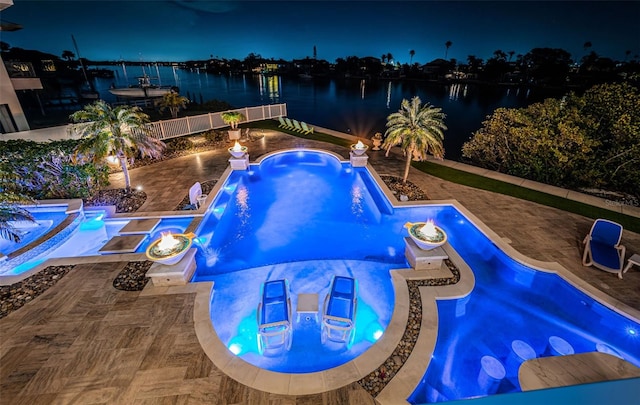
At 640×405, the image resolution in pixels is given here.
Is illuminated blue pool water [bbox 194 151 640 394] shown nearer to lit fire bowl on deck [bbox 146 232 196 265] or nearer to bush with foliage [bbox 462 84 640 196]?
lit fire bowl on deck [bbox 146 232 196 265]

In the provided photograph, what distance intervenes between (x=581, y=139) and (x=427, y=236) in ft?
28.3

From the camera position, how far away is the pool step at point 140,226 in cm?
802

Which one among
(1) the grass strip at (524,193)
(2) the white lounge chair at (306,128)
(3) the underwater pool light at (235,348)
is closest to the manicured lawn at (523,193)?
(1) the grass strip at (524,193)

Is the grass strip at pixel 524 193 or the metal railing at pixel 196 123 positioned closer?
the grass strip at pixel 524 193

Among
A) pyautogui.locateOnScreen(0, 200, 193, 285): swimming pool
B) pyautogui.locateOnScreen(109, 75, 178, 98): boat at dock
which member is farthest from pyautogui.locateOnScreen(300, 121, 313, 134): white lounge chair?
pyautogui.locateOnScreen(109, 75, 178, 98): boat at dock

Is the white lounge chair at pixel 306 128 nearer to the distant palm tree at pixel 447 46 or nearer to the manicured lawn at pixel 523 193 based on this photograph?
the manicured lawn at pixel 523 193

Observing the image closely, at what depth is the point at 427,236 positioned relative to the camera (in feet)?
21.8

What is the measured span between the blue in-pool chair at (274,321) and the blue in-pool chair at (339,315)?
686 millimetres

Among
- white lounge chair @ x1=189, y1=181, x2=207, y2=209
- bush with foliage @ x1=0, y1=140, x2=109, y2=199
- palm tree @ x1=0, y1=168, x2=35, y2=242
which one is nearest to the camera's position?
palm tree @ x1=0, y1=168, x2=35, y2=242

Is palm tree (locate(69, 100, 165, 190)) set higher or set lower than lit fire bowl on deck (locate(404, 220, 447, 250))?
higher

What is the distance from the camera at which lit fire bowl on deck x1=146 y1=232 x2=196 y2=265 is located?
232 inches

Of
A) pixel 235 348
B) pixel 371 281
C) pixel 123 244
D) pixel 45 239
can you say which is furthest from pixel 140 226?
pixel 371 281

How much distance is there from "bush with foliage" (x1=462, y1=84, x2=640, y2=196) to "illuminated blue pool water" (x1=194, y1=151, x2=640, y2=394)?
224 inches

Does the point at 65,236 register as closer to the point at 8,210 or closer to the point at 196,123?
the point at 8,210
